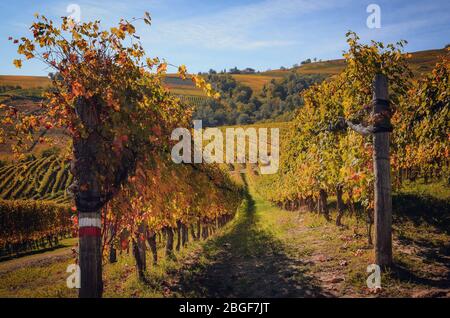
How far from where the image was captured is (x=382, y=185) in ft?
24.8

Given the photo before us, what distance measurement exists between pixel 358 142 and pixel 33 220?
4511 cm

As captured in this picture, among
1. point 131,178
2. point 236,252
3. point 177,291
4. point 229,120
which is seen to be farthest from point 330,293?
point 229,120

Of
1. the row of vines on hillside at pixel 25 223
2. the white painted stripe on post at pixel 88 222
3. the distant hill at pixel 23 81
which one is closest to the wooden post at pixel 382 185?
the white painted stripe on post at pixel 88 222

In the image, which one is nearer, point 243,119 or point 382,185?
point 382,185

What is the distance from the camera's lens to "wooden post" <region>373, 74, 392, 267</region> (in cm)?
752

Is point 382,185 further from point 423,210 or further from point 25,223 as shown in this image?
point 25,223

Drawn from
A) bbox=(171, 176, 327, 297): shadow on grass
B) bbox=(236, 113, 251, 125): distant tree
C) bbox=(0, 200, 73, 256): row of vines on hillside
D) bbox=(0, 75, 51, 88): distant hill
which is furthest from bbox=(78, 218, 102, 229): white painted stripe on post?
bbox=(0, 75, 51, 88): distant hill

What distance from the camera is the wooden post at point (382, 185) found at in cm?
752

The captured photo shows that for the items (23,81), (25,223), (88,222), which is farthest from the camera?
(23,81)

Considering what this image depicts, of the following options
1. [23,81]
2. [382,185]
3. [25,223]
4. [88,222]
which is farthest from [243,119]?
[88,222]

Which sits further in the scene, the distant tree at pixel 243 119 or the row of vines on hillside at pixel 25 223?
the distant tree at pixel 243 119

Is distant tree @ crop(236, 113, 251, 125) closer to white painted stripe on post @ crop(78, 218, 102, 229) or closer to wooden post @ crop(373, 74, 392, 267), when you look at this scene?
wooden post @ crop(373, 74, 392, 267)

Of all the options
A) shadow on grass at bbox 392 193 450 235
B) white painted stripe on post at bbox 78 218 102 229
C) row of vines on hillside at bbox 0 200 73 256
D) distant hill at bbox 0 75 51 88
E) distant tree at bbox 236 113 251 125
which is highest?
distant hill at bbox 0 75 51 88

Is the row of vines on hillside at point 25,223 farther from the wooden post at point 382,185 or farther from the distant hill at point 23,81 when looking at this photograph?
the distant hill at point 23,81
